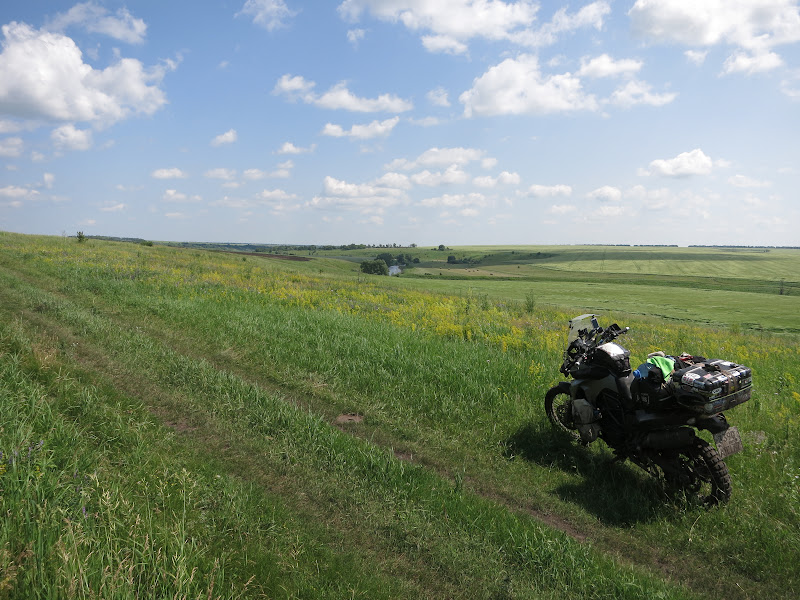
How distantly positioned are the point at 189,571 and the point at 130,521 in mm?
667

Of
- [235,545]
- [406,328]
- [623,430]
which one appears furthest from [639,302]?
[235,545]

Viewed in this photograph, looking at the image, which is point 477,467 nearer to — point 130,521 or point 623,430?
point 623,430

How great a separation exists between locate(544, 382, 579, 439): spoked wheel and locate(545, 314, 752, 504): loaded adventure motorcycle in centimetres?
2

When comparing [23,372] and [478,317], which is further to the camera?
[478,317]

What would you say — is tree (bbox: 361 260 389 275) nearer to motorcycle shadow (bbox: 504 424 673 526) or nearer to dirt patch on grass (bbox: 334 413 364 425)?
dirt patch on grass (bbox: 334 413 364 425)

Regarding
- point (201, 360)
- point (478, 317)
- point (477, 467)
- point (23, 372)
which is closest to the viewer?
point (477, 467)

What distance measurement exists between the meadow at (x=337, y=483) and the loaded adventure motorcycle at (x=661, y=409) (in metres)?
0.35

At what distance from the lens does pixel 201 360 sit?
908 centimetres

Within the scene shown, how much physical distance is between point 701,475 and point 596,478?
48.0 inches

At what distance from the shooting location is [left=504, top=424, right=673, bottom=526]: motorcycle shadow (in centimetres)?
527

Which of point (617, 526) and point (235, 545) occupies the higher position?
point (235, 545)

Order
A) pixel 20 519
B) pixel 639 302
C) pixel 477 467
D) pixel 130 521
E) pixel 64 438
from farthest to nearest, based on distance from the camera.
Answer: pixel 639 302 < pixel 477 467 < pixel 64 438 < pixel 130 521 < pixel 20 519

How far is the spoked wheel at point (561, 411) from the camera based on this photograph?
275 inches

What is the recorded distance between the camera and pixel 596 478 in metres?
5.98
